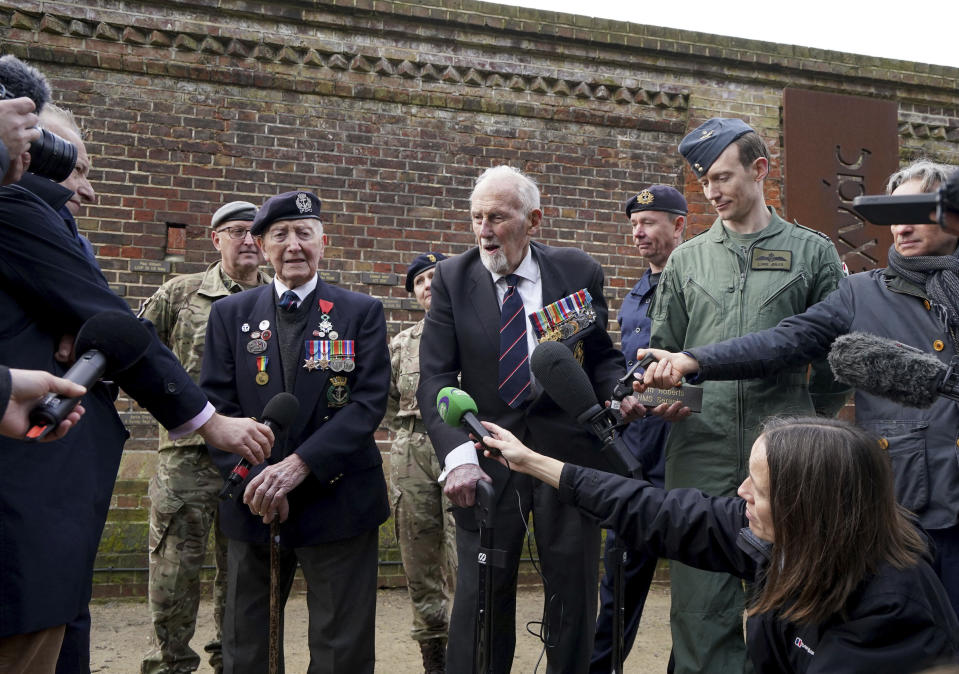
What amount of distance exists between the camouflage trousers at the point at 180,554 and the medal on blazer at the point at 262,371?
4.03 feet

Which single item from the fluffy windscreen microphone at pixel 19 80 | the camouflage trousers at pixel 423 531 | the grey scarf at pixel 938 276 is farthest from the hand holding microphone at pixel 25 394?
the camouflage trousers at pixel 423 531

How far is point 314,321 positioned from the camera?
11.7 ft

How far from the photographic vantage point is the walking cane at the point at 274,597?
10.1ft

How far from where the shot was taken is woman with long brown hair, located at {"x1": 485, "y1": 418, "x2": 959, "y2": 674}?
1.91 meters

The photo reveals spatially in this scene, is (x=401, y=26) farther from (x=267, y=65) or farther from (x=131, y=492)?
(x=131, y=492)

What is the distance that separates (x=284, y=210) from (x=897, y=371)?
2.51 m

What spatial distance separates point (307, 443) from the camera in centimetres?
329

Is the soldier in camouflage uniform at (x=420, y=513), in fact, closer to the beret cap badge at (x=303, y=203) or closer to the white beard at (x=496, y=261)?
the beret cap badge at (x=303, y=203)

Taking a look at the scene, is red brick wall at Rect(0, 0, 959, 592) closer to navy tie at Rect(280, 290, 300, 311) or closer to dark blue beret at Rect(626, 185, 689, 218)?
dark blue beret at Rect(626, 185, 689, 218)

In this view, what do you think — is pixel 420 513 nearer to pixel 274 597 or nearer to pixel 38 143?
pixel 274 597

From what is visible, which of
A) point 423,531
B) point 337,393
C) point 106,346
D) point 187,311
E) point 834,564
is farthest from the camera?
point 423,531

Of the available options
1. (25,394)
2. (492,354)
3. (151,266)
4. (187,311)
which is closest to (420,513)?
(187,311)

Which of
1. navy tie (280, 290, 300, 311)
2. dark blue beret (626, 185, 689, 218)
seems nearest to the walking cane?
navy tie (280, 290, 300, 311)

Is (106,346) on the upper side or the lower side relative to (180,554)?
upper
